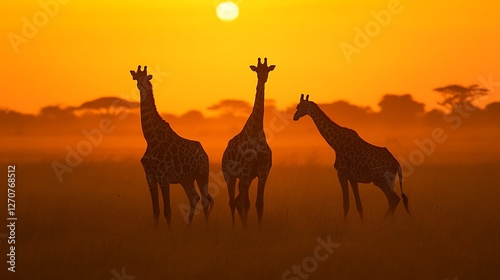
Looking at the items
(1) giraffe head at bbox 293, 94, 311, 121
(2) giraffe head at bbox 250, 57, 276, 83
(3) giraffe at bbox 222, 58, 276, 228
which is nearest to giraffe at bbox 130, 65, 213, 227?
(3) giraffe at bbox 222, 58, 276, 228

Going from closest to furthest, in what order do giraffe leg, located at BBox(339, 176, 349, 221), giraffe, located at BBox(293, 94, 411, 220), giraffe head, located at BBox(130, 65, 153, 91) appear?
giraffe head, located at BBox(130, 65, 153, 91) → giraffe leg, located at BBox(339, 176, 349, 221) → giraffe, located at BBox(293, 94, 411, 220)

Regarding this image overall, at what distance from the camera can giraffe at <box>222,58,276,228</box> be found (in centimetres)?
1484

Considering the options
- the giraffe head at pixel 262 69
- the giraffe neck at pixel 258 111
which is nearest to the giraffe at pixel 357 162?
the giraffe neck at pixel 258 111

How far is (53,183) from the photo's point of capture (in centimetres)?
2408

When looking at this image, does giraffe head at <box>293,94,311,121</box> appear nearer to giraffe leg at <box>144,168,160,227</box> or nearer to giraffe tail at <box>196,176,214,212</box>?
giraffe tail at <box>196,176,214,212</box>

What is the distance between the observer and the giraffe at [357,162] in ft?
51.3

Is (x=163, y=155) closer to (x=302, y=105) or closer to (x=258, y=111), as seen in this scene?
(x=258, y=111)

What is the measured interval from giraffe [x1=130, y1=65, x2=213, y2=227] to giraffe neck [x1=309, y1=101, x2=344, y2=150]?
252 centimetres

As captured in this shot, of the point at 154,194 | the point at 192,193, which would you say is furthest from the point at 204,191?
the point at 154,194

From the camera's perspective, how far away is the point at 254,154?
14836 mm

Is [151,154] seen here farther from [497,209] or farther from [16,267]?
[497,209]

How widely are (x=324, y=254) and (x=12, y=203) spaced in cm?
760

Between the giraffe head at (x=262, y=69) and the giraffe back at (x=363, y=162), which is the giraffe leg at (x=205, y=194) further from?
the giraffe back at (x=363, y=162)

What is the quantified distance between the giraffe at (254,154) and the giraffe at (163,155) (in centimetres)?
70
